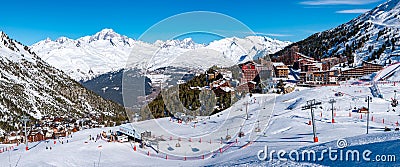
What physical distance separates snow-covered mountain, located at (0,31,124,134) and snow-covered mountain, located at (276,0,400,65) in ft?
223

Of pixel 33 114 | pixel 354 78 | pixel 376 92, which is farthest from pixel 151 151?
pixel 33 114

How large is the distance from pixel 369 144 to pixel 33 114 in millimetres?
125636

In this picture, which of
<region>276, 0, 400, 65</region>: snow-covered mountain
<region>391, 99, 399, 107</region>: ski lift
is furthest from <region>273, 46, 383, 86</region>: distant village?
<region>391, 99, 399, 107</region>: ski lift

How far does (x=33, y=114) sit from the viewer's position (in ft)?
402

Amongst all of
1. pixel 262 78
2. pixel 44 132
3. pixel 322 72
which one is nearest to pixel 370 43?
pixel 322 72

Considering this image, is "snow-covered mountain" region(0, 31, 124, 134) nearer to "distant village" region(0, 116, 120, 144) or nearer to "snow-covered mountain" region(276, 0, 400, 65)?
"distant village" region(0, 116, 120, 144)

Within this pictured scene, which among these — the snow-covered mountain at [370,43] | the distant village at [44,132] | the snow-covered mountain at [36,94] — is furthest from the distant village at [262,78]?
the snow-covered mountain at [36,94]

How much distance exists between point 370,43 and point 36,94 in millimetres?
115993

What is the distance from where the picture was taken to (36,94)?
14312cm

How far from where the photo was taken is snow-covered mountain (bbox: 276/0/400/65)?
67688 mm

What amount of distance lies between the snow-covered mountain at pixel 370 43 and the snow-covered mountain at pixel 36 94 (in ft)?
223

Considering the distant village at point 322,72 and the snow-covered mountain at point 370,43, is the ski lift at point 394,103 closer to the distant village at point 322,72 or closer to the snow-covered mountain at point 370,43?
the distant village at point 322,72

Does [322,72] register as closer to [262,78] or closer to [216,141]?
[262,78]

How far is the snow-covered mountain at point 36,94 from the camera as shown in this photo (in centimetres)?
12119
